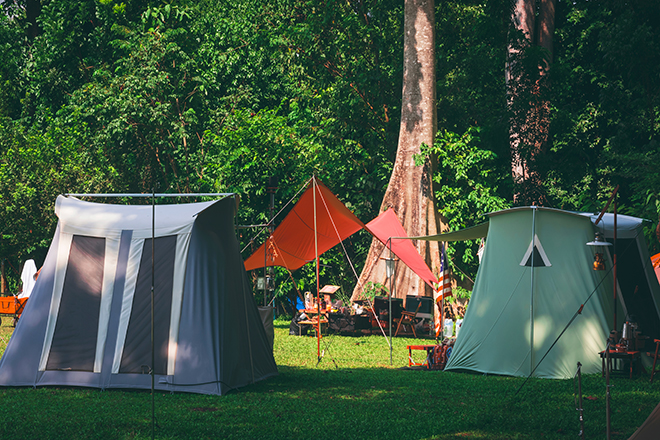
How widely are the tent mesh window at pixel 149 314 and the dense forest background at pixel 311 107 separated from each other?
8483mm

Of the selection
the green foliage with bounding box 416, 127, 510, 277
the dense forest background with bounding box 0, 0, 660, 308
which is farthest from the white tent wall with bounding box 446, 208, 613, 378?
the green foliage with bounding box 416, 127, 510, 277

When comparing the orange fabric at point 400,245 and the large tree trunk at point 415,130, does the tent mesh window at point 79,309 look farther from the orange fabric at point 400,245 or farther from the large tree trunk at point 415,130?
the large tree trunk at point 415,130

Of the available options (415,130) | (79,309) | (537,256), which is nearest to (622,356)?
(537,256)

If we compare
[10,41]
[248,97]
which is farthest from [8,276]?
[248,97]

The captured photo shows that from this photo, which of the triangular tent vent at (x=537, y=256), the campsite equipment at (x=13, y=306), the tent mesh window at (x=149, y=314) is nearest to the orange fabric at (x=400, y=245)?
the triangular tent vent at (x=537, y=256)

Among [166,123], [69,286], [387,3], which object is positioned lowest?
[69,286]

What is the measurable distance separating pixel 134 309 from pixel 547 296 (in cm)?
543

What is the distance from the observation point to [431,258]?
16250 mm

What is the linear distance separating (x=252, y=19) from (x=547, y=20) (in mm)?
9293

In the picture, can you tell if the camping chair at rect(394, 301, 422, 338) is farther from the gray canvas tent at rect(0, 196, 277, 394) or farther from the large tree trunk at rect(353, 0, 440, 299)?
the gray canvas tent at rect(0, 196, 277, 394)

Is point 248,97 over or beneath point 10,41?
beneath

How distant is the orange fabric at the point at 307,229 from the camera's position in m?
11.7

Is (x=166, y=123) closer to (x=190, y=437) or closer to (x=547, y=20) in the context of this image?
(x=547, y=20)

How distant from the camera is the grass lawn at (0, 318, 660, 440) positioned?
5.85 metres
